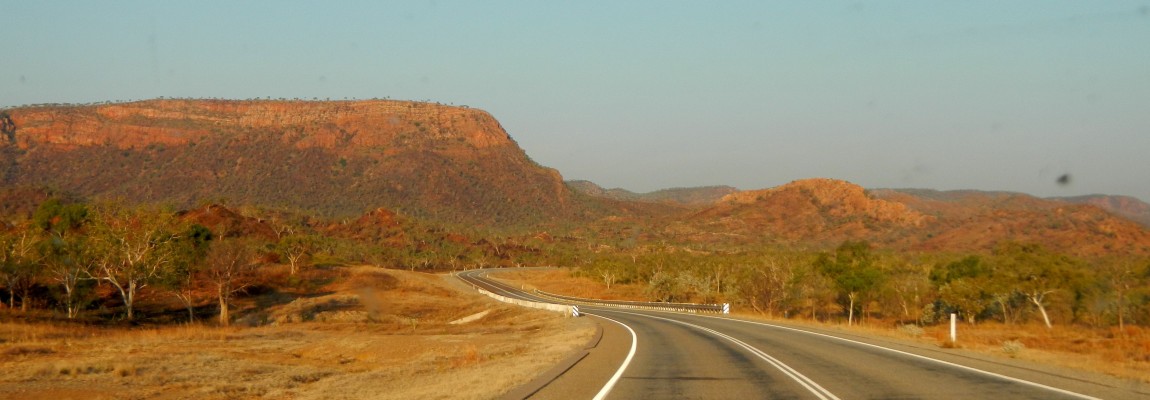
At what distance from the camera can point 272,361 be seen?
27.9 metres

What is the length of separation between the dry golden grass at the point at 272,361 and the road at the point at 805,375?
1.49 m

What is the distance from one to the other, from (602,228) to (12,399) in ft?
549

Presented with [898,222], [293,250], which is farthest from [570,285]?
[898,222]

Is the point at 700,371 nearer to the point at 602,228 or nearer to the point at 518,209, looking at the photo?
the point at 602,228

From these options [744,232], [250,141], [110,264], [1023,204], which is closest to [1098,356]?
[110,264]

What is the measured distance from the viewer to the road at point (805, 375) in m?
12.5

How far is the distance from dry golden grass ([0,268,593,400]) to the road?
4.89 ft

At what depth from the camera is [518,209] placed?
641 ft

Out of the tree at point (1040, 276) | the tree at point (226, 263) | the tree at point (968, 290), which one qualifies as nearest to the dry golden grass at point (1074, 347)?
the tree at point (1040, 276)

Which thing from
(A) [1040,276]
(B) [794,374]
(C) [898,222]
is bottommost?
(B) [794,374]

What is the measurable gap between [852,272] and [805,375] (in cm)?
4519

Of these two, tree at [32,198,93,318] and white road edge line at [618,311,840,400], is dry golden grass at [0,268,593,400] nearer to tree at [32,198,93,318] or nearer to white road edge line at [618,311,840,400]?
white road edge line at [618,311,840,400]

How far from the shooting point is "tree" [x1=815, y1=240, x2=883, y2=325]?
5703 cm

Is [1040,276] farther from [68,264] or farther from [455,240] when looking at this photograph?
[455,240]
